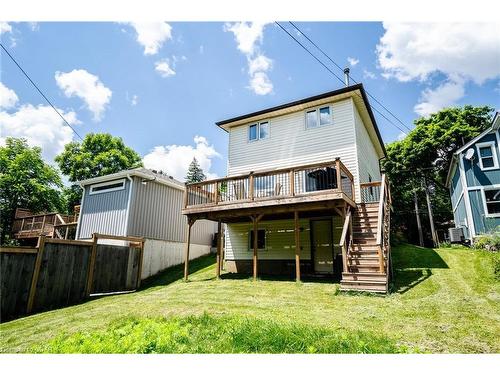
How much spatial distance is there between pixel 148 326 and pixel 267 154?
9684 millimetres

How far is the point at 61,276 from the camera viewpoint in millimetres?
8539

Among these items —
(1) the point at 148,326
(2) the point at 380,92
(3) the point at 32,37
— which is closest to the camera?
(1) the point at 148,326

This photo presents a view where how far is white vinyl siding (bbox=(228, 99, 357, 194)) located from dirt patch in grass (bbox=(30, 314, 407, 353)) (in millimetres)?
8298

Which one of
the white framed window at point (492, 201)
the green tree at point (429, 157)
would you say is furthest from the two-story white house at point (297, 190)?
the green tree at point (429, 157)

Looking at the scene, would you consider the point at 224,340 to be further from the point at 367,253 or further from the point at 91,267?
the point at 91,267

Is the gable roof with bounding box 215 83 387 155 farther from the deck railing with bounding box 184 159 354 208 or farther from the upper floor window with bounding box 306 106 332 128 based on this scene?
the deck railing with bounding box 184 159 354 208

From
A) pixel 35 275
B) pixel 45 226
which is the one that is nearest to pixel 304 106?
pixel 35 275

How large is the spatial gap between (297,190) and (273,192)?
40.9 inches

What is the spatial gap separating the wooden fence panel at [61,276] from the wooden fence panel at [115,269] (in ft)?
1.66

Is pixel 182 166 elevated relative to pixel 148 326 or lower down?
elevated
